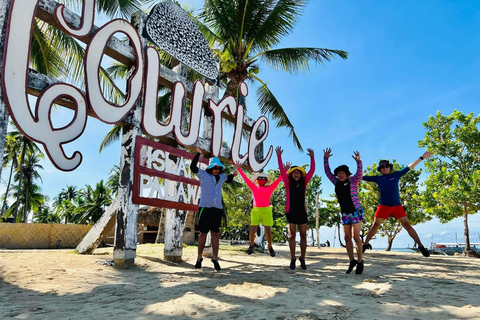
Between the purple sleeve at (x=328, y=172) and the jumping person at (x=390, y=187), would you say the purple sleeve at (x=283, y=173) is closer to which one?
the purple sleeve at (x=328, y=172)

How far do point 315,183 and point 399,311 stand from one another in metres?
31.8

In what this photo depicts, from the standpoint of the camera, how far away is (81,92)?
5207 mm

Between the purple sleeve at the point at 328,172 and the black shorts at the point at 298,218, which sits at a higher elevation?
the purple sleeve at the point at 328,172

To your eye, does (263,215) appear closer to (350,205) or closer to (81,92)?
(350,205)

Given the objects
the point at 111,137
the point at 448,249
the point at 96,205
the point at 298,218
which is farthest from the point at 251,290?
the point at 448,249

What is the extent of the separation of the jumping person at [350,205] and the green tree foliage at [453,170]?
15162 mm

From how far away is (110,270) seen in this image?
5.26 metres

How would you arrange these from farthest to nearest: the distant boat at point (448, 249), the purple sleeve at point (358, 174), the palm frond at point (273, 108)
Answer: the distant boat at point (448, 249) → the palm frond at point (273, 108) → the purple sleeve at point (358, 174)

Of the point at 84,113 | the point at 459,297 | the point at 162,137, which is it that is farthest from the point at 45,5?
the point at 459,297

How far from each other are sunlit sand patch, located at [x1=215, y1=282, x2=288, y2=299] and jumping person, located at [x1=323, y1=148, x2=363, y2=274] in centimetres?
185

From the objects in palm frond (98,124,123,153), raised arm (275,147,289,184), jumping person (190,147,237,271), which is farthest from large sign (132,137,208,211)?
palm frond (98,124,123,153)

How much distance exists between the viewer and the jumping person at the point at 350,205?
5.11 m

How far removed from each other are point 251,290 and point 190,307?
1.02 metres

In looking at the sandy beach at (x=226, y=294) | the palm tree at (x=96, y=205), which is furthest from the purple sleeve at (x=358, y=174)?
the palm tree at (x=96, y=205)
